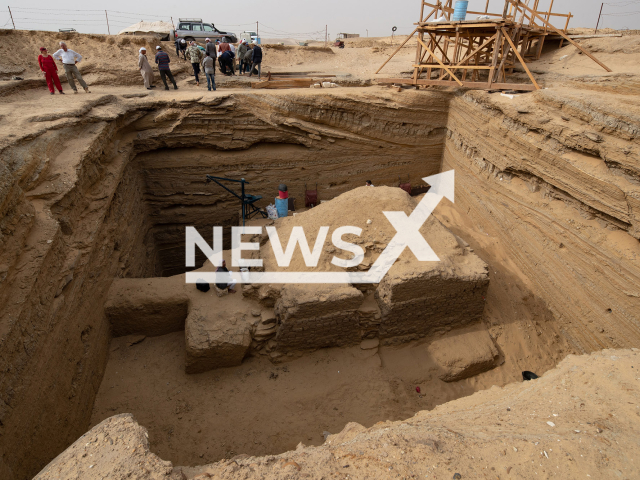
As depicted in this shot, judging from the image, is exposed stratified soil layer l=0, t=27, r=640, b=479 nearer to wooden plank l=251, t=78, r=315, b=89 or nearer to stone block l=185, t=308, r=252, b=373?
wooden plank l=251, t=78, r=315, b=89

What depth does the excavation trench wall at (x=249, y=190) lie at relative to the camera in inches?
139

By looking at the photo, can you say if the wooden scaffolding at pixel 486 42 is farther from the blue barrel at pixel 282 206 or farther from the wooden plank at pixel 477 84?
the blue barrel at pixel 282 206

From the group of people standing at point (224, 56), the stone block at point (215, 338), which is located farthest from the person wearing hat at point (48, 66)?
the stone block at point (215, 338)

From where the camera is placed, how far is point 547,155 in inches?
223

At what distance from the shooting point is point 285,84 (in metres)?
9.30

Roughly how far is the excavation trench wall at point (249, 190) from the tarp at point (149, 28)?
8401 millimetres

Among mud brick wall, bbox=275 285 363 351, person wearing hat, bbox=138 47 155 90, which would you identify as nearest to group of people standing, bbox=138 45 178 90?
person wearing hat, bbox=138 47 155 90

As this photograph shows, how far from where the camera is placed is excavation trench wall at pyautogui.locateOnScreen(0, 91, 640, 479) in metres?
3.53

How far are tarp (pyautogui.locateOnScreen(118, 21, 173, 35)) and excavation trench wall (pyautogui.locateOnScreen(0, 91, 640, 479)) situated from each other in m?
8.40

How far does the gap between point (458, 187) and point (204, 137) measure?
19.2ft

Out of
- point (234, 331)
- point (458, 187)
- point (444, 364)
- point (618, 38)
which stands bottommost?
point (444, 364)

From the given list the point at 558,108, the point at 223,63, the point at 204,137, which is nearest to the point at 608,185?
the point at 558,108

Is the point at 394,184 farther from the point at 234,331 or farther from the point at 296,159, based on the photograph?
Answer: the point at 234,331

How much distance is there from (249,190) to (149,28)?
401 inches
